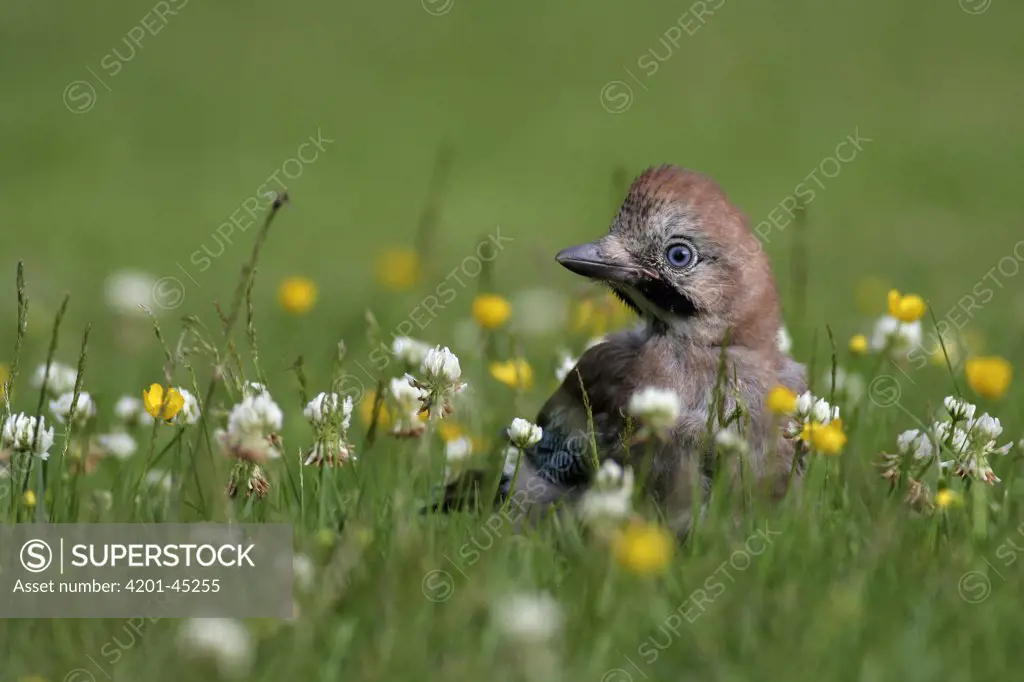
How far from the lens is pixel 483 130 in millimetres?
14562

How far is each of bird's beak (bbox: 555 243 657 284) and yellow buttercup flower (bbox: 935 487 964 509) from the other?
44.4 inches

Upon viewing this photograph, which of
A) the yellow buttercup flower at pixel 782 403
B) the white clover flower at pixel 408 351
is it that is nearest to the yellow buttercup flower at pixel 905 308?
the yellow buttercup flower at pixel 782 403

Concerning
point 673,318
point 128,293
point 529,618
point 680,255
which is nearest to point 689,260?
point 680,255

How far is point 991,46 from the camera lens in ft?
55.1

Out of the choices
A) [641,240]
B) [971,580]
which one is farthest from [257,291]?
[971,580]

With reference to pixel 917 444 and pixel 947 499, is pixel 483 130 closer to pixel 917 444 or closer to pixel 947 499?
pixel 917 444

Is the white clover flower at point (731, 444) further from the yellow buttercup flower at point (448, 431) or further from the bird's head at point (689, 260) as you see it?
the yellow buttercup flower at point (448, 431)

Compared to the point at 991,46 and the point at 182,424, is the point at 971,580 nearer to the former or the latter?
the point at 182,424

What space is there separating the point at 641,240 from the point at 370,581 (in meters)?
1.70

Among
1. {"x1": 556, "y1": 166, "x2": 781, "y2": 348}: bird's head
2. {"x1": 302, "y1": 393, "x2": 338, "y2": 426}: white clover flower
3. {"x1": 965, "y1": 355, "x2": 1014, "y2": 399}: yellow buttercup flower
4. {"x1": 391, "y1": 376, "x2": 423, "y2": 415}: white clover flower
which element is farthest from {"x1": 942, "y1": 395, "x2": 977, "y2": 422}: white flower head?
{"x1": 302, "y1": 393, "x2": 338, "y2": 426}: white clover flower

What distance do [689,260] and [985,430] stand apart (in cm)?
103

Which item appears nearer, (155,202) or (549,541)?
(549,541)

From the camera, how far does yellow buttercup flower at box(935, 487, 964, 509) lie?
3.79m

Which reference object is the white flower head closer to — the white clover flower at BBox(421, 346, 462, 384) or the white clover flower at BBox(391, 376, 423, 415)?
the white clover flower at BBox(421, 346, 462, 384)
